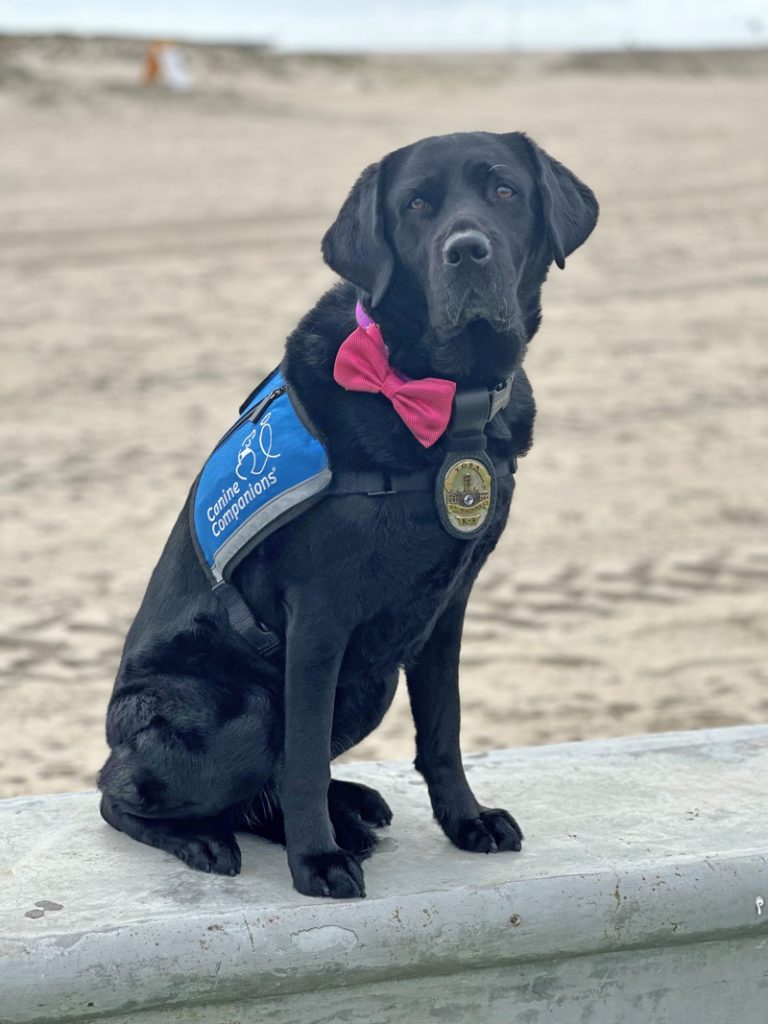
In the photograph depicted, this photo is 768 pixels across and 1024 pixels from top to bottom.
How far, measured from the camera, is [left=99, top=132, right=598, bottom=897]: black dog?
8.75 ft

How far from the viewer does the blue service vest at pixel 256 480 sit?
2.71m

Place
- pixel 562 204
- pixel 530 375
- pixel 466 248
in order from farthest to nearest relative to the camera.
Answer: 1. pixel 530 375
2. pixel 562 204
3. pixel 466 248

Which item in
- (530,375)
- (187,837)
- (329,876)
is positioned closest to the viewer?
(329,876)

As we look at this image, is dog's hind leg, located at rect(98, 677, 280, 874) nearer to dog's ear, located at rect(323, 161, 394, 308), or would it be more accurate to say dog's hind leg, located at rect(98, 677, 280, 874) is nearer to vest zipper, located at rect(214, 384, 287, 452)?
vest zipper, located at rect(214, 384, 287, 452)

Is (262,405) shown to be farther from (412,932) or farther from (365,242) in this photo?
(412,932)

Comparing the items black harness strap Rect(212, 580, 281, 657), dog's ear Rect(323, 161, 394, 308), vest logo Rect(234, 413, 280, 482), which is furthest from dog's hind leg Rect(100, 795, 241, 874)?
dog's ear Rect(323, 161, 394, 308)

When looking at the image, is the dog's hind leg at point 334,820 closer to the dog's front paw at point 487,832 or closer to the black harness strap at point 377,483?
the dog's front paw at point 487,832

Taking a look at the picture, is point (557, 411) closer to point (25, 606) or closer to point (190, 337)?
point (190, 337)

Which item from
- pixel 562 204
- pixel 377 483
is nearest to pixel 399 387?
pixel 377 483

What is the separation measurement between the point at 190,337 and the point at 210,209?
5331 millimetres

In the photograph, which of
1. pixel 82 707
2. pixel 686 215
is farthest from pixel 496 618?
pixel 686 215

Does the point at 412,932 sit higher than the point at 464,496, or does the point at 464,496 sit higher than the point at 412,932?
the point at 464,496

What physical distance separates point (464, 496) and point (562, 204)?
0.57 meters

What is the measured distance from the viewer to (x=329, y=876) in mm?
2701
